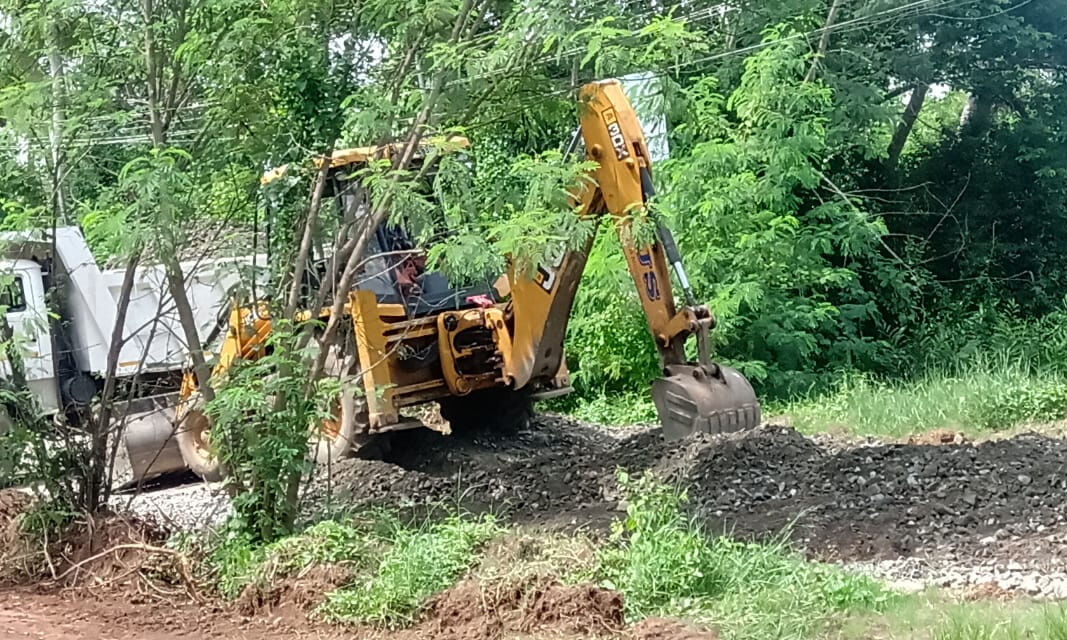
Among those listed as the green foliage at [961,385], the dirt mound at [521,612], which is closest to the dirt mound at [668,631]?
the dirt mound at [521,612]

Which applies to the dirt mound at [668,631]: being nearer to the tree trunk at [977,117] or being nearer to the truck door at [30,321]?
the truck door at [30,321]

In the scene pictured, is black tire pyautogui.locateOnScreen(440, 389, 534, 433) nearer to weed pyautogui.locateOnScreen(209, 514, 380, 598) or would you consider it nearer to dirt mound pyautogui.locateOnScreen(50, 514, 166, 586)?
dirt mound pyautogui.locateOnScreen(50, 514, 166, 586)

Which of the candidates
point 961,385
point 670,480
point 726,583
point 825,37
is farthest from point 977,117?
point 726,583

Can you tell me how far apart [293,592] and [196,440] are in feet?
11.5

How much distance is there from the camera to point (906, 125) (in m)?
16.9

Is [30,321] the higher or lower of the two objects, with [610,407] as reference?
higher

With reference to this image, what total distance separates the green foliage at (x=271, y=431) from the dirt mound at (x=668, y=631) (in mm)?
2445

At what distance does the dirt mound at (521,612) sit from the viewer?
515 cm

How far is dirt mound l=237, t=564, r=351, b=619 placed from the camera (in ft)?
19.4

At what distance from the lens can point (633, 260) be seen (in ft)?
27.2

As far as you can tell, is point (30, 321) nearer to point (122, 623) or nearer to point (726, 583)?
point (122, 623)

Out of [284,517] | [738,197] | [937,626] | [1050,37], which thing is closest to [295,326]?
[284,517]

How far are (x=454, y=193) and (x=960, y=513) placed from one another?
11.2ft

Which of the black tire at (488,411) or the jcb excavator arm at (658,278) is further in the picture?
the black tire at (488,411)
